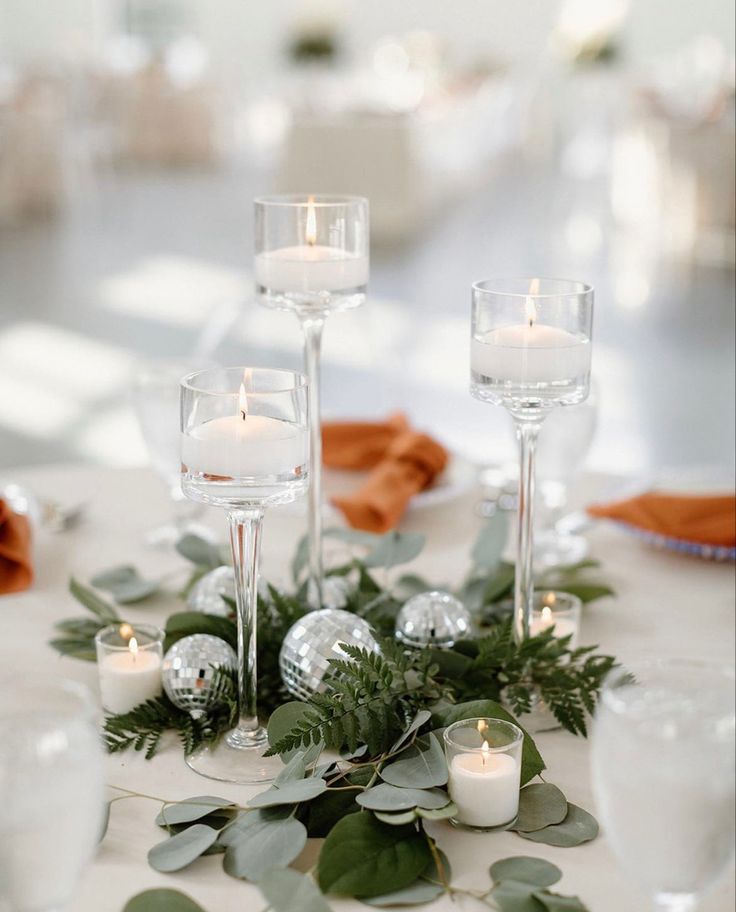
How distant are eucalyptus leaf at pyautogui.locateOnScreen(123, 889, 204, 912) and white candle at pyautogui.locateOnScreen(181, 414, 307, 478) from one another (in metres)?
0.30

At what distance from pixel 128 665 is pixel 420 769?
0.31 meters

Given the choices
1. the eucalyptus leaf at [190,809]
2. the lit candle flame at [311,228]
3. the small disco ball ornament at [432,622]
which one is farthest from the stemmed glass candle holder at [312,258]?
the eucalyptus leaf at [190,809]

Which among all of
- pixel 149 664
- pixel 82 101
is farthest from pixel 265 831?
pixel 82 101

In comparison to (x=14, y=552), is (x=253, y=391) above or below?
above

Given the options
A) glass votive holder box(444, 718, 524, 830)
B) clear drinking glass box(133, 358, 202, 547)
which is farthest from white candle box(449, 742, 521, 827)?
clear drinking glass box(133, 358, 202, 547)

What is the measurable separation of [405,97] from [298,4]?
4.81m

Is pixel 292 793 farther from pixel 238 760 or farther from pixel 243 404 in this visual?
pixel 243 404

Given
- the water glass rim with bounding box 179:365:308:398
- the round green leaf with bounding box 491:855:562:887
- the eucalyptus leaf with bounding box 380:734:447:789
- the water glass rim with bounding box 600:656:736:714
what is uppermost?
the water glass rim with bounding box 179:365:308:398

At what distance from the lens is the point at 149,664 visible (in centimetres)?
109

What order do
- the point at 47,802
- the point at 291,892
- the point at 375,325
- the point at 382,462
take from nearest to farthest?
the point at 47,802 → the point at 291,892 → the point at 382,462 → the point at 375,325

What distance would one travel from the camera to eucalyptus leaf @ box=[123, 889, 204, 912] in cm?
77

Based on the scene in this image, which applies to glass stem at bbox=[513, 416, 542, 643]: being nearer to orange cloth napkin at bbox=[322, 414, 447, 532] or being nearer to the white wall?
orange cloth napkin at bbox=[322, 414, 447, 532]

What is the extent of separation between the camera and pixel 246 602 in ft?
3.26

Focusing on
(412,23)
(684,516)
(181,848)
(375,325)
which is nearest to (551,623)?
(684,516)
